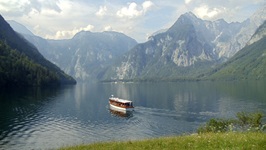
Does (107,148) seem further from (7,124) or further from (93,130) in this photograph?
(7,124)

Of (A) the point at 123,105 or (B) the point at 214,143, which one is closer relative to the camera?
(B) the point at 214,143

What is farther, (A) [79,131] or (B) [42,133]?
(A) [79,131]

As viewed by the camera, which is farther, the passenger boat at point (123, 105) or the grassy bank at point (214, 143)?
the passenger boat at point (123, 105)

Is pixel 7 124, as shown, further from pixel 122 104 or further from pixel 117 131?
pixel 122 104

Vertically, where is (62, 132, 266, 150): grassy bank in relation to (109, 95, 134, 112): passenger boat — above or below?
above

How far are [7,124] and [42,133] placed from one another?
1860 centimetres

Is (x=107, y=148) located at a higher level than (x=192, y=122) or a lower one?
higher

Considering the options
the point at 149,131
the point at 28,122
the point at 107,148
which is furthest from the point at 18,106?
the point at 107,148

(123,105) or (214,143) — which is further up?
(214,143)

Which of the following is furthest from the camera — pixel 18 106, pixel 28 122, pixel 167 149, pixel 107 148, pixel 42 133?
pixel 18 106

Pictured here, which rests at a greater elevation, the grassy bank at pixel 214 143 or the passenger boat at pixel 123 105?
the grassy bank at pixel 214 143

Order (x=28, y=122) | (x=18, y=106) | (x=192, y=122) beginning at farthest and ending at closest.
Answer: (x=18, y=106)
(x=192, y=122)
(x=28, y=122)

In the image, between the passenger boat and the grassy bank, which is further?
the passenger boat

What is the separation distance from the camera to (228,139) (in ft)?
96.0
